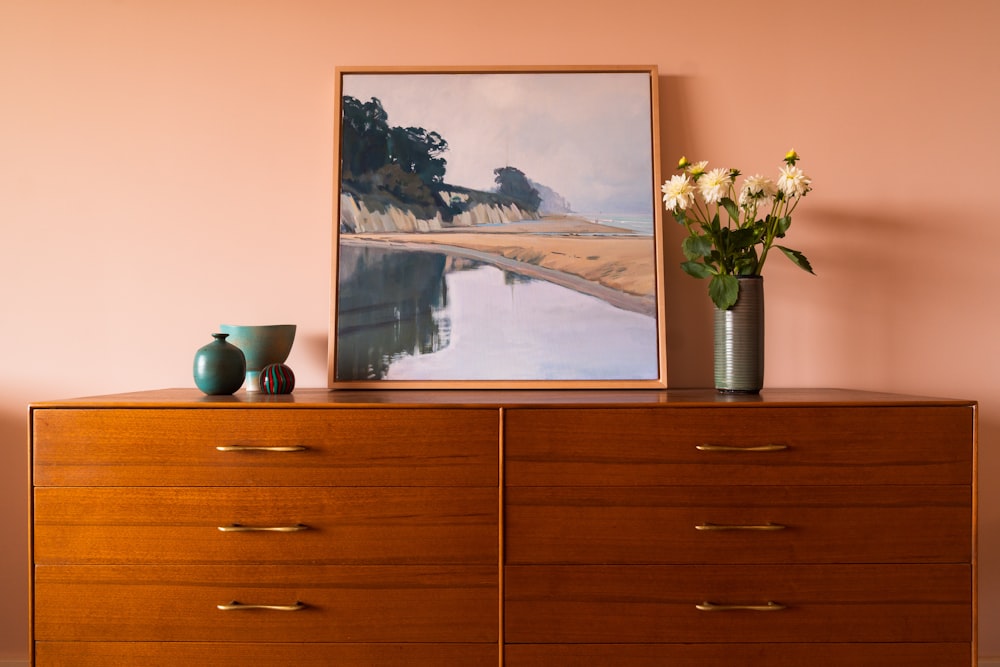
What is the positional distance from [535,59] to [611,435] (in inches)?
44.6

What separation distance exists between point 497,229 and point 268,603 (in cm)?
109

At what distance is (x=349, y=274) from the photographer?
6.55ft

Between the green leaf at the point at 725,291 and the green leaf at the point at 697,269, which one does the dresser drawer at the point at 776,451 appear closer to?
the green leaf at the point at 725,291

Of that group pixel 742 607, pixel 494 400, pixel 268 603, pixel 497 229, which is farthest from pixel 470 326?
pixel 742 607

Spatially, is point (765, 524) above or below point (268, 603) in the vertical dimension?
above

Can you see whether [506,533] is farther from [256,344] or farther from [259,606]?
[256,344]

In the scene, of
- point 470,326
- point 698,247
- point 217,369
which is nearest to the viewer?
point 217,369

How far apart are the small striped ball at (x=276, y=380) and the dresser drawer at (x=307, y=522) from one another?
1.05 feet

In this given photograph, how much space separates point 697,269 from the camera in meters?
1.85

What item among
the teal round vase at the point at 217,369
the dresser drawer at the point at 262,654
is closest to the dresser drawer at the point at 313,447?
the teal round vase at the point at 217,369

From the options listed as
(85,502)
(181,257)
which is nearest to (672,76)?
(181,257)

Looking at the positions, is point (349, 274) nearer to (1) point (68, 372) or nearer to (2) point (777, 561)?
(1) point (68, 372)

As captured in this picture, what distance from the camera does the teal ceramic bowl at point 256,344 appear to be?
6.24 ft

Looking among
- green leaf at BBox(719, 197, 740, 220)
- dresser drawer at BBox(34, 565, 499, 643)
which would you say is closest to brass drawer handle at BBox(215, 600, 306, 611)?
dresser drawer at BBox(34, 565, 499, 643)
